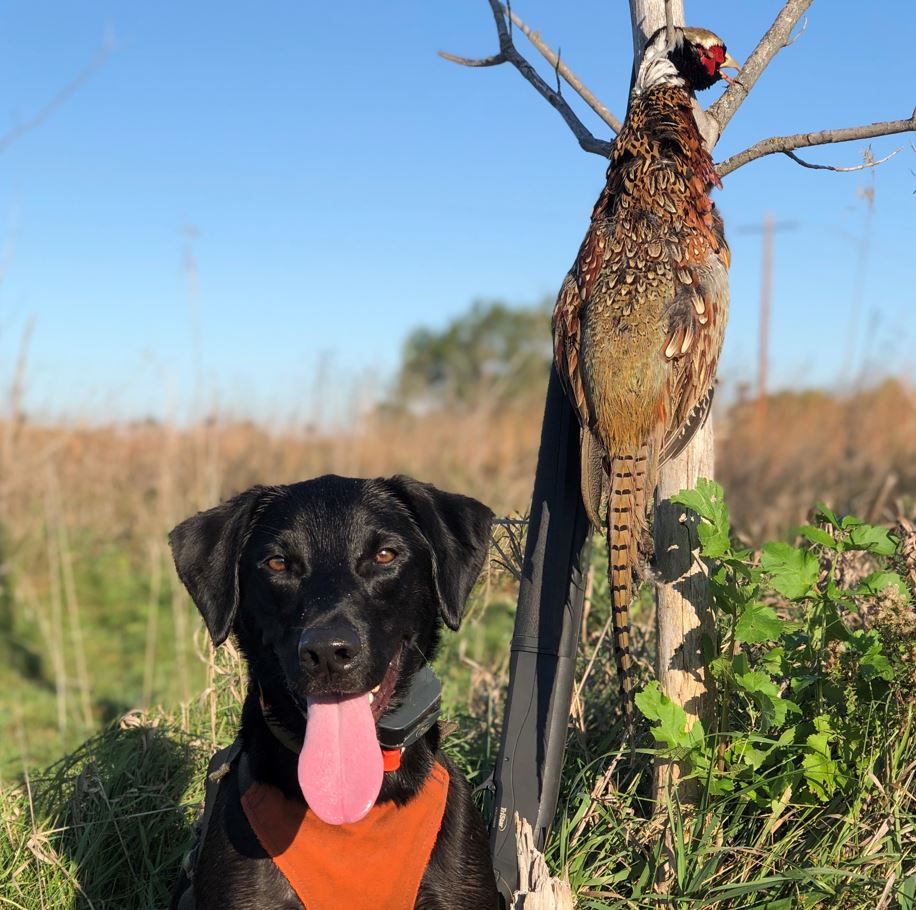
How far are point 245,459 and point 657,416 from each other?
384 inches

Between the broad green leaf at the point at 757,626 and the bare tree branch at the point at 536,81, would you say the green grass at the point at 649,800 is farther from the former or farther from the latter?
the bare tree branch at the point at 536,81

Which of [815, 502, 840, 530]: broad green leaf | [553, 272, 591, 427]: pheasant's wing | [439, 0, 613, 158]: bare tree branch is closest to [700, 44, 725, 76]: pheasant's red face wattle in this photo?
[439, 0, 613, 158]: bare tree branch

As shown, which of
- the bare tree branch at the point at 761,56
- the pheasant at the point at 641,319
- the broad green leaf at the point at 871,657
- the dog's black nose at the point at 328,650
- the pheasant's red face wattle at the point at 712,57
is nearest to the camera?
the dog's black nose at the point at 328,650

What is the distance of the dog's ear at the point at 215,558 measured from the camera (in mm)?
2641

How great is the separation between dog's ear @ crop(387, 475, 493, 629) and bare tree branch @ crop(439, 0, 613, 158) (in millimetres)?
1135

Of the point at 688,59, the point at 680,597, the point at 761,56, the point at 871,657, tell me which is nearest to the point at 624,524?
the point at 680,597

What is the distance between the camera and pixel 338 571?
8.27ft

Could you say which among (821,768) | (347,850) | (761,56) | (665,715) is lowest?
(347,850)

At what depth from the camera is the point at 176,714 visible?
430 cm

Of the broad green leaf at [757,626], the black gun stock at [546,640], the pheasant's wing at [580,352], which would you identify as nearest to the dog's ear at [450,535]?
the black gun stock at [546,640]

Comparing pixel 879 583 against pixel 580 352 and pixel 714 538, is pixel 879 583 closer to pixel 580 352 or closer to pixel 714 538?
pixel 714 538

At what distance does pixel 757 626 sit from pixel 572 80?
5.86 feet

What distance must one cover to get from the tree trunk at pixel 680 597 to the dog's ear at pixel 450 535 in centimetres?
51

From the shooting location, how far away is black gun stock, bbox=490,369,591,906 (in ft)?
9.17
